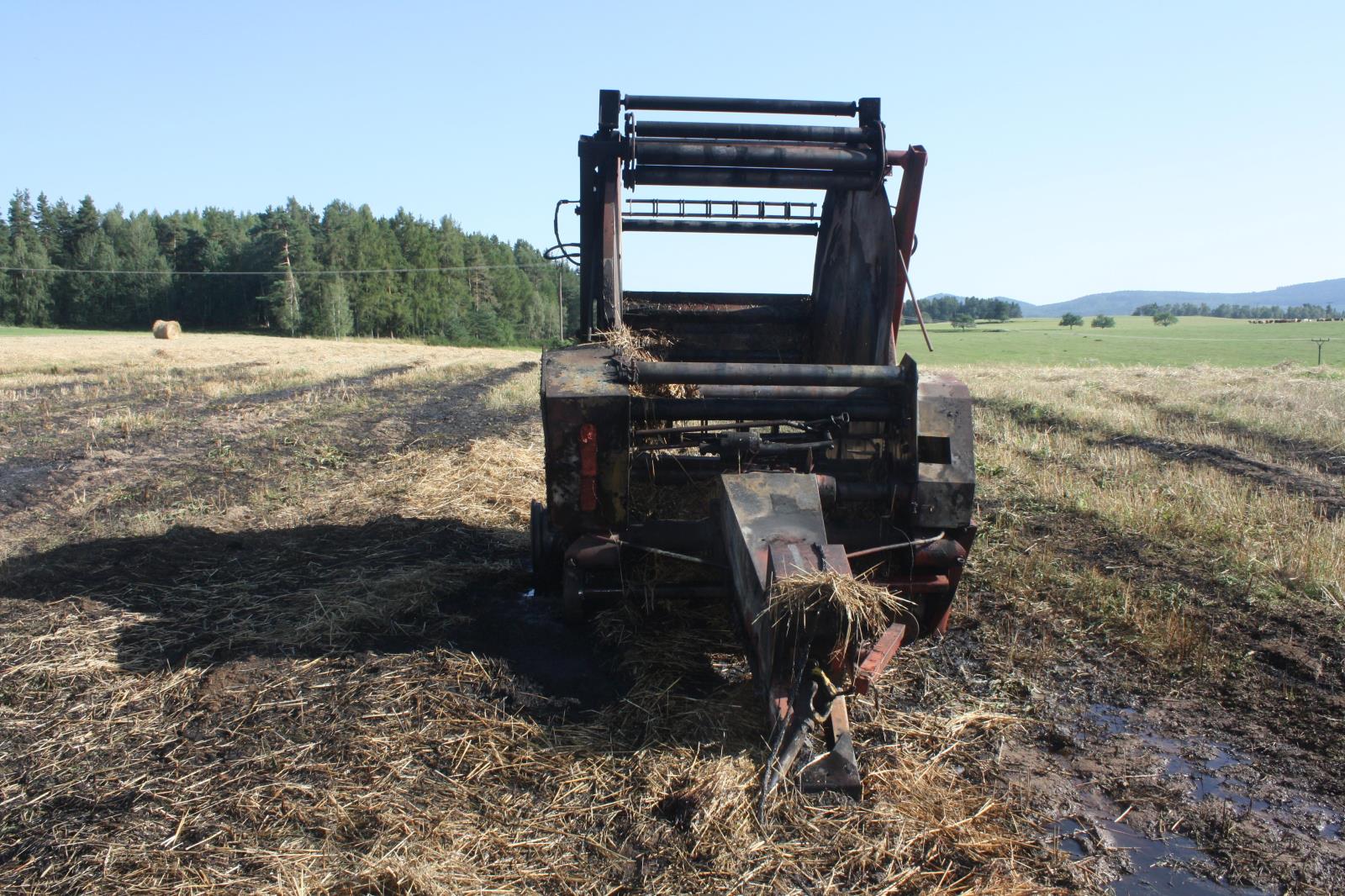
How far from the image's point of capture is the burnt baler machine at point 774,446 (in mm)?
3842

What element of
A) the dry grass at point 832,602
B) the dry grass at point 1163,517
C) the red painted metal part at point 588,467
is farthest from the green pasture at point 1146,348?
the dry grass at point 832,602

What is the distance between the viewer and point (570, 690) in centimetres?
445

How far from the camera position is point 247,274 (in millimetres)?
74750

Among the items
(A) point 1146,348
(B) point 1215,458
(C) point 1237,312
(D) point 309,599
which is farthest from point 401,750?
(C) point 1237,312

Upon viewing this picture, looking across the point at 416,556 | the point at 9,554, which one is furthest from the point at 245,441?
the point at 416,556

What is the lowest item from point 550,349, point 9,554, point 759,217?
point 9,554

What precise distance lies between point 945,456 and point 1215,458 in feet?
30.5

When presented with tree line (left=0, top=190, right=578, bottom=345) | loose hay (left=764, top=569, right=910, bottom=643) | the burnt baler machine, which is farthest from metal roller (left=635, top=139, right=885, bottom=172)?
tree line (left=0, top=190, right=578, bottom=345)

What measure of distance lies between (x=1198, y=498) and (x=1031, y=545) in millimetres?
2588

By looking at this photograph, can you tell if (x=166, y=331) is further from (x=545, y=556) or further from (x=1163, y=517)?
(x=1163, y=517)

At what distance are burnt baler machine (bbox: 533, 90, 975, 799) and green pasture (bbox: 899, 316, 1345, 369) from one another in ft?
106

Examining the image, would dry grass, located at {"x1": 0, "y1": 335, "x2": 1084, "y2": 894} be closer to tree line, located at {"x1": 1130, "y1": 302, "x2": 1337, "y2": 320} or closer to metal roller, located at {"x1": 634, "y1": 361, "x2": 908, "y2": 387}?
metal roller, located at {"x1": 634, "y1": 361, "x2": 908, "y2": 387}

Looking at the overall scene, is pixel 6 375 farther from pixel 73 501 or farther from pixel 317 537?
pixel 317 537

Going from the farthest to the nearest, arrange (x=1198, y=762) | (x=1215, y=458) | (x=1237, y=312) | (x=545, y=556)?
(x=1237, y=312) < (x=1215, y=458) < (x=545, y=556) < (x=1198, y=762)
